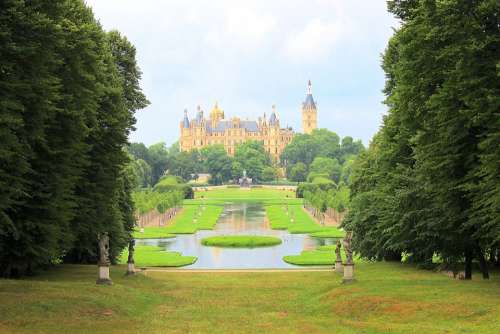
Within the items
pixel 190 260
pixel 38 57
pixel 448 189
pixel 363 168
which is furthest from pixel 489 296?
pixel 190 260

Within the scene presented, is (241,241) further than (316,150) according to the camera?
No

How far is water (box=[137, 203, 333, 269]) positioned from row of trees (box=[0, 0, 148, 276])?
35.0 feet

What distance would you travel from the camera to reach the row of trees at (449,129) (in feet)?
62.7

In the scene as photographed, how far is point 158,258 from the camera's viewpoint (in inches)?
1790

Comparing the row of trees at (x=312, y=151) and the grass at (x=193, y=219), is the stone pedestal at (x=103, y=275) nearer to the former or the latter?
the grass at (x=193, y=219)

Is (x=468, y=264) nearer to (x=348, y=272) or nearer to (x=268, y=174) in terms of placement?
(x=348, y=272)

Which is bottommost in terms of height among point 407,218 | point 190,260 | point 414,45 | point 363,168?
point 190,260

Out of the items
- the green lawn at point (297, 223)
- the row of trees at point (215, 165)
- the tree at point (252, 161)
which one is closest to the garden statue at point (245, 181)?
the row of trees at point (215, 165)

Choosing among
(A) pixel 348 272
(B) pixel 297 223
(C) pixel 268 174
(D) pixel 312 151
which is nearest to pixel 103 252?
(A) pixel 348 272

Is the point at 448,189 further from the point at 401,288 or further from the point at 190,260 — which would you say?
the point at 190,260

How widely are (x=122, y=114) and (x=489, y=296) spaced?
17.5 m

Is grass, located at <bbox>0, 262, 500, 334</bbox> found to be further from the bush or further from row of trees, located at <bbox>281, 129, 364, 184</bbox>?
row of trees, located at <bbox>281, 129, 364, 184</bbox>

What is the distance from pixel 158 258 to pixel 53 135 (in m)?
23.4

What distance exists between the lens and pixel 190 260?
4466 cm
